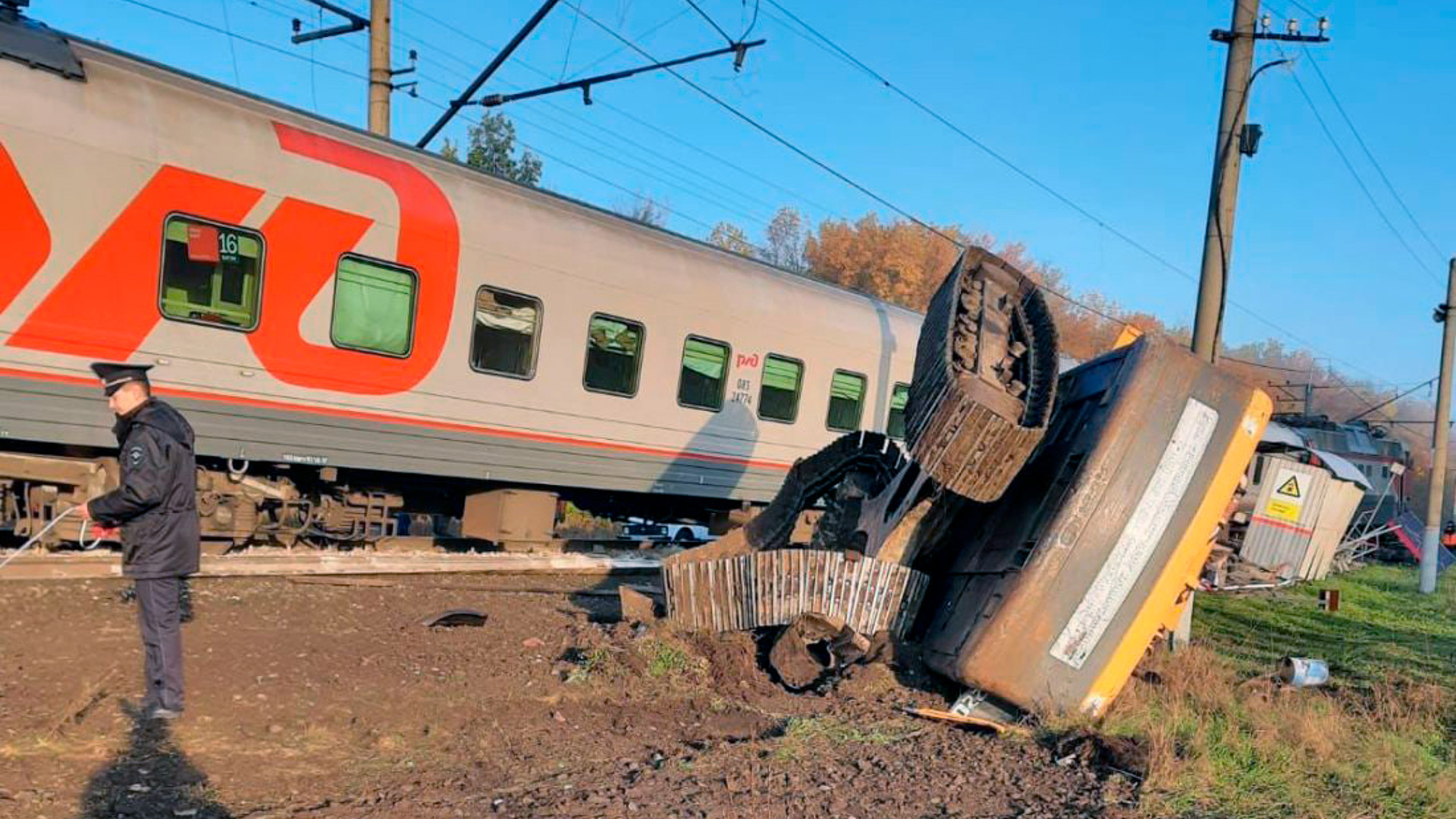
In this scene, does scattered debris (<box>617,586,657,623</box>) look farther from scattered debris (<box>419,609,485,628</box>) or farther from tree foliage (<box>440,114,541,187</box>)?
tree foliage (<box>440,114,541,187</box>)

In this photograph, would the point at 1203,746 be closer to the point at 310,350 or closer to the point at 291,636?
the point at 291,636

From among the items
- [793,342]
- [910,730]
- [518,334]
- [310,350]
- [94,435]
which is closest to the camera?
[910,730]

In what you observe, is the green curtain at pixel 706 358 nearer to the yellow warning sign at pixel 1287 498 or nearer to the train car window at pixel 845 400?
the train car window at pixel 845 400

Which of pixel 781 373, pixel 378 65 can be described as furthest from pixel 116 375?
pixel 378 65

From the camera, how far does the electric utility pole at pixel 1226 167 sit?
356 inches

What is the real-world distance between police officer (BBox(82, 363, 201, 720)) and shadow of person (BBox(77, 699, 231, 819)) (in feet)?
1.22

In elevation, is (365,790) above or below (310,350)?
below

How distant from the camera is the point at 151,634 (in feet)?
16.8

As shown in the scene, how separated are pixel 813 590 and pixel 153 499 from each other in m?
3.39

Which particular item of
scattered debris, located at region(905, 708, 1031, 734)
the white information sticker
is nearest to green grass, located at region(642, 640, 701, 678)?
scattered debris, located at region(905, 708, 1031, 734)

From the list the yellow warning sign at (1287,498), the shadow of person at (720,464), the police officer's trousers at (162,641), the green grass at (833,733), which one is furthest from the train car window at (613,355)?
the yellow warning sign at (1287,498)

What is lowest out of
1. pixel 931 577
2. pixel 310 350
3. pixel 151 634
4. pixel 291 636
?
pixel 291 636

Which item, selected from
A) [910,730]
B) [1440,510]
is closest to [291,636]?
[910,730]

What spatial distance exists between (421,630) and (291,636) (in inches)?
30.4
